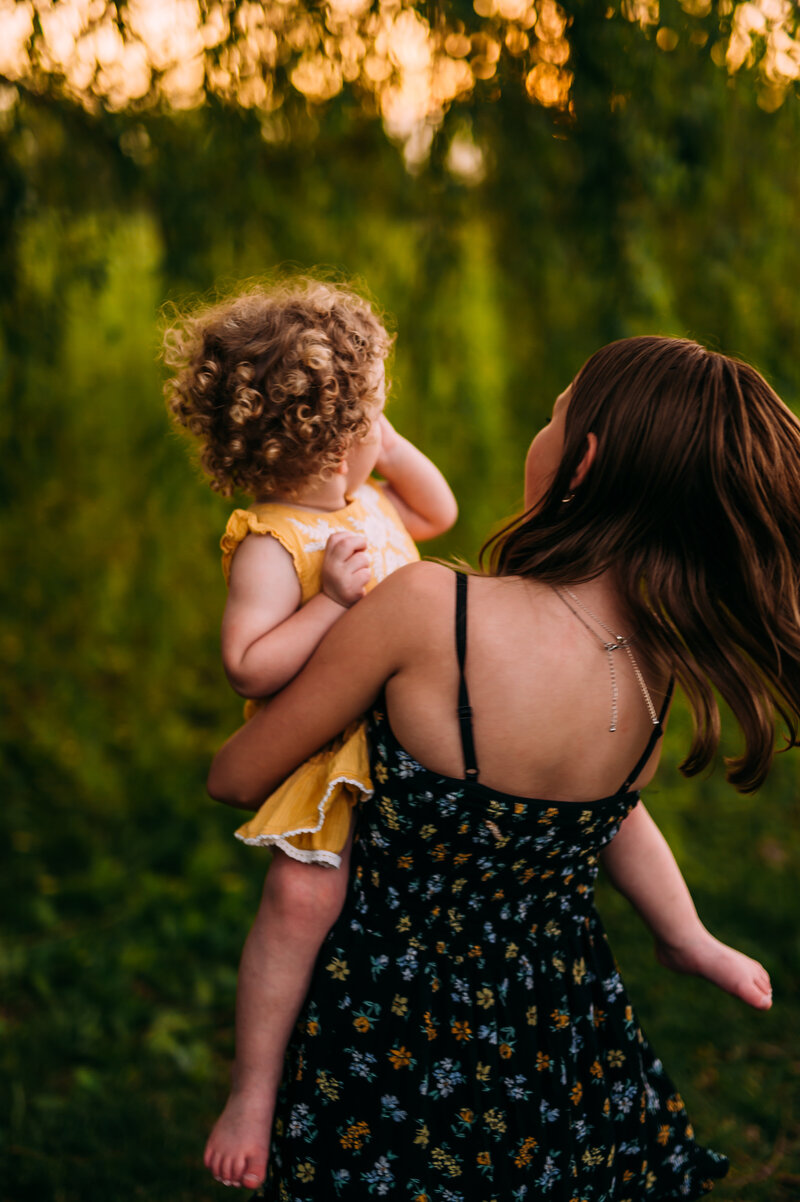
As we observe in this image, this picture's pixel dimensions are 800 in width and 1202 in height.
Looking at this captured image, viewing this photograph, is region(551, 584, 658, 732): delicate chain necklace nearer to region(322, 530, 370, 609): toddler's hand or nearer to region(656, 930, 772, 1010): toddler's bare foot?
region(322, 530, 370, 609): toddler's hand

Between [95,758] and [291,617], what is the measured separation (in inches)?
113

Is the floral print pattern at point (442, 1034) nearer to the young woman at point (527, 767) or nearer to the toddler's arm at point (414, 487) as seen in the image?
the young woman at point (527, 767)

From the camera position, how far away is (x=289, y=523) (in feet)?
4.65

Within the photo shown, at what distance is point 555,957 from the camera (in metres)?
1.41

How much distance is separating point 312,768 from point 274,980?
11.2 inches

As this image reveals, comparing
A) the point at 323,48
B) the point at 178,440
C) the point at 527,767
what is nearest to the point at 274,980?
the point at 527,767

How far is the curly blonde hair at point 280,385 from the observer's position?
1.38 metres

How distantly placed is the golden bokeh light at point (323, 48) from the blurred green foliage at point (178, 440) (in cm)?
6

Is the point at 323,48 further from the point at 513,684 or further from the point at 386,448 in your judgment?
the point at 513,684

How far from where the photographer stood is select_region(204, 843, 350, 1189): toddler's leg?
1.35 meters

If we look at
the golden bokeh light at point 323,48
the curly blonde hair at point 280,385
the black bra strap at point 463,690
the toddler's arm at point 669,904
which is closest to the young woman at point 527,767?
the black bra strap at point 463,690

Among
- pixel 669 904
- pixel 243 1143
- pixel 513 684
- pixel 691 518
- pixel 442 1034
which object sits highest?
pixel 691 518

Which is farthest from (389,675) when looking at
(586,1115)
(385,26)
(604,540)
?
(385,26)

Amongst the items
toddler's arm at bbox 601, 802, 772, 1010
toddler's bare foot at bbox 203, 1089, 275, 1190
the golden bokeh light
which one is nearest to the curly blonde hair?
toddler's arm at bbox 601, 802, 772, 1010
